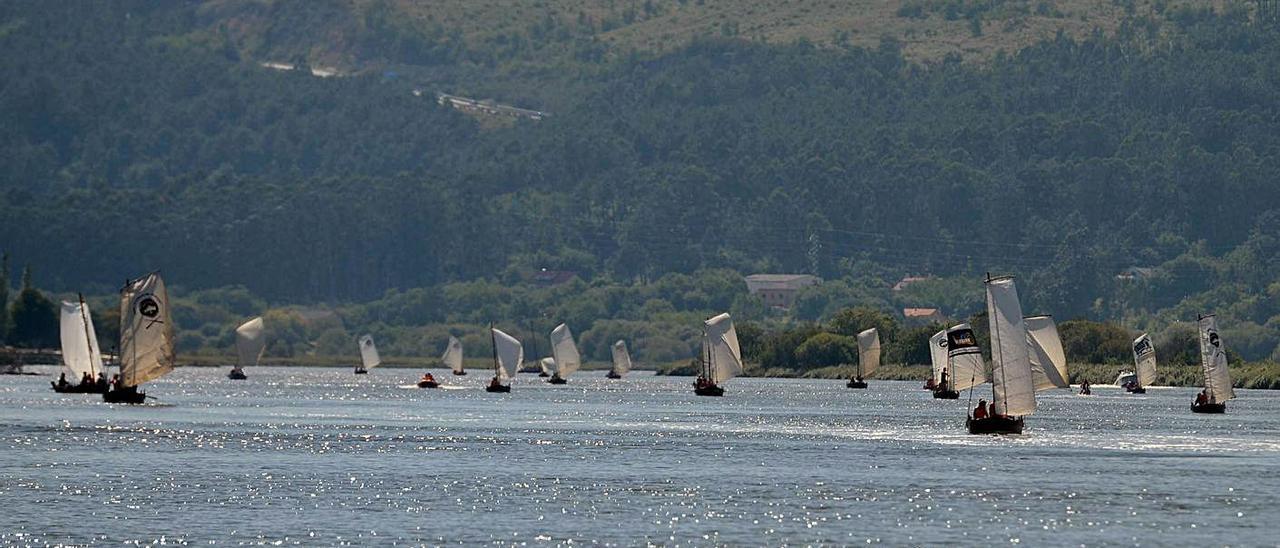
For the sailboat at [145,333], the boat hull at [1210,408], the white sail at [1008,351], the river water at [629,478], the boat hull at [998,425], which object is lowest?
the river water at [629,478]

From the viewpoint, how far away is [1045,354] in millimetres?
125562

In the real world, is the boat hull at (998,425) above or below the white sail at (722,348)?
below

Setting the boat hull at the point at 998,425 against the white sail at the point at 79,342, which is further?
the white sail at the point at 79,342

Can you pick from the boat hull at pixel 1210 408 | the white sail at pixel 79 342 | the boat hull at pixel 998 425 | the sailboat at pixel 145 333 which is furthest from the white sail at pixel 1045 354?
the white sail at pixel 79 342

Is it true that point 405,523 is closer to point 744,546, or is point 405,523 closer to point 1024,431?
point 744,546

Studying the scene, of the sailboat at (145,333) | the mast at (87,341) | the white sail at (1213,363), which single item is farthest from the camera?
the mast at (87,341)

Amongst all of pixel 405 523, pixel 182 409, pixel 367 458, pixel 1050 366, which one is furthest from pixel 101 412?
pixel 405 523

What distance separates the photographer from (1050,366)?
126 m

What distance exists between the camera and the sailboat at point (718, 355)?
191m

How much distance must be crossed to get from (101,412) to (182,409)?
8.59m

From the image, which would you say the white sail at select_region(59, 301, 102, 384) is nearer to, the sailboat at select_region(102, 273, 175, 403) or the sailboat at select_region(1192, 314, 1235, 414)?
the sailboat at select_region(102, 273, 175, 403)

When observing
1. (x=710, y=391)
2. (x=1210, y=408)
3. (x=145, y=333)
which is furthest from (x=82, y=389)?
(x=1210, y=408)

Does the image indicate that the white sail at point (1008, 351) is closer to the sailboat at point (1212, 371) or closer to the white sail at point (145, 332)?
the sailboat at point (1212, 371)

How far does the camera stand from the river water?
73.5 meters
